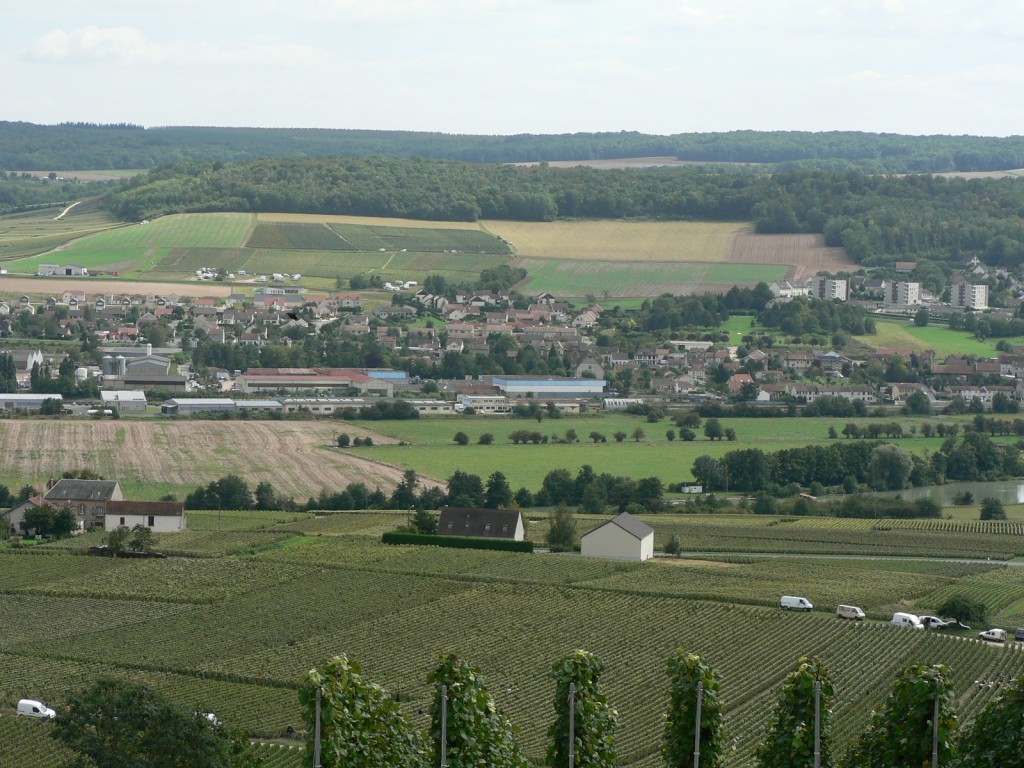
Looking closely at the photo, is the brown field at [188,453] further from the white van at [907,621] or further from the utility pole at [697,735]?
the utility pole at [697,735]

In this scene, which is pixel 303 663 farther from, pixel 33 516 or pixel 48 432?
pixel 48 432

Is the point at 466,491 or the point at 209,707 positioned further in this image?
the point at 466,491

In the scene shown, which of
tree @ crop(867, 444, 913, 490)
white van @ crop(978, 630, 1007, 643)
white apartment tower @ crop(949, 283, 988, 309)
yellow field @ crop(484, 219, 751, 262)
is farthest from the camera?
yellow field @ crop(484, 219, 751, 262)

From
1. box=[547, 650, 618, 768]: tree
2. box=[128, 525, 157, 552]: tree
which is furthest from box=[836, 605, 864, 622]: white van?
box=[547, 650, 618, 768]: tree

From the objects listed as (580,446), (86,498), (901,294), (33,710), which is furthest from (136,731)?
(901,294)

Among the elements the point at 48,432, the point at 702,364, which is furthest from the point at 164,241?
the point at 48,432

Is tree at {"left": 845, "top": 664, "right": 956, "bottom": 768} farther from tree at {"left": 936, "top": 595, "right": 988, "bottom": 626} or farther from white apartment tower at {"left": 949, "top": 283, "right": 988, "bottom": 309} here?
white apartment tower at {"left": 949, "top": 283, "right": 988, "bottom": 309}
